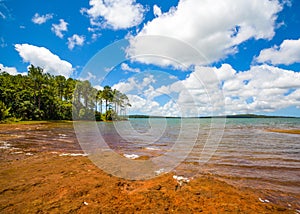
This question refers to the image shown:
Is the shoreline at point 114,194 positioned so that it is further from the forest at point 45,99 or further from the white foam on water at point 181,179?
the forest at point 45,99

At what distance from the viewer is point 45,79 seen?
5912 cm

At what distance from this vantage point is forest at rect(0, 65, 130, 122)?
4613 cm

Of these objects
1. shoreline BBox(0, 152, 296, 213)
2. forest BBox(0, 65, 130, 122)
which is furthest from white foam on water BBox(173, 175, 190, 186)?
forest BBox(0, 65, 130, 122)

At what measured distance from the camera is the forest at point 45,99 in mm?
46131

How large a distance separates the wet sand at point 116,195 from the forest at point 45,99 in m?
31.6

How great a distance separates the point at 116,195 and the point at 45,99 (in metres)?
62.3

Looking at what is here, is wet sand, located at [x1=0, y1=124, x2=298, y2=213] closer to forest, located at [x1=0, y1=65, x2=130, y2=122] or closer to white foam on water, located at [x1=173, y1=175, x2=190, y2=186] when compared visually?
white foam on water, located at [x1=173, y1=175, x2=190, y2=186]

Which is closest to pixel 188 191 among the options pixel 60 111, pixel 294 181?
pixel 294 181

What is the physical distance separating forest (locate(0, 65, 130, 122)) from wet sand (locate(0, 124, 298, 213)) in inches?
1243

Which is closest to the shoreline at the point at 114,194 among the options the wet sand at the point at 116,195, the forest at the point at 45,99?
the wet sand at the point at 116,195

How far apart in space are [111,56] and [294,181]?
10.5 m

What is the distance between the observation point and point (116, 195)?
4715 mm

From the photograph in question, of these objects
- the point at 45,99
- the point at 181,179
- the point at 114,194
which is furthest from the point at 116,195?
the point at 45,99

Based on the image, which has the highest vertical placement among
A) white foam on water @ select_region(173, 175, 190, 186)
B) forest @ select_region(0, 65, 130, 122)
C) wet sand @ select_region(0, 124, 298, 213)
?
forest @ select_region(0, 65, 130, 122)
